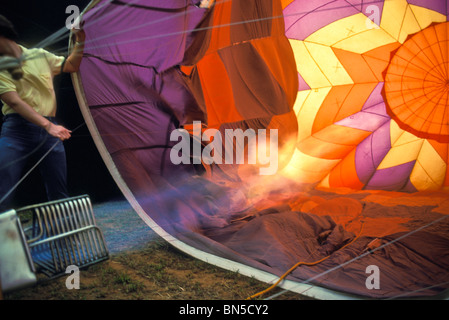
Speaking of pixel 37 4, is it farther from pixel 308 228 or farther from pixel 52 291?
pixel 308 228

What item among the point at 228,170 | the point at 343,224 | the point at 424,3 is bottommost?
the point at 343,224

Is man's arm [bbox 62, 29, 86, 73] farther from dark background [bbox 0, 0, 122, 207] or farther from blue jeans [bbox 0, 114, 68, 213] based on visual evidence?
blue jeans [bbox 0, 114, 68, 213]

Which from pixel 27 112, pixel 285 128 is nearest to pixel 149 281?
pixel 27 112

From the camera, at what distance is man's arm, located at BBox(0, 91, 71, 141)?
120 cm

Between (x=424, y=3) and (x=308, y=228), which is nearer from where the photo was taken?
(x=308, y=228)

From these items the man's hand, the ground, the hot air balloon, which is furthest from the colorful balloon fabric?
the man's hand

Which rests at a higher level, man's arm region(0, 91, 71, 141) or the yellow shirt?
the yellow shirt

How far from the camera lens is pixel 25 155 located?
1.30 meters

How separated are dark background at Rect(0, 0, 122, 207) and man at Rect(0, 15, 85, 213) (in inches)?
7.0

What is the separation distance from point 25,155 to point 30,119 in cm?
18

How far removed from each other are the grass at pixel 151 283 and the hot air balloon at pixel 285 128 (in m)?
0.09

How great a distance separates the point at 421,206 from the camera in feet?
7.59

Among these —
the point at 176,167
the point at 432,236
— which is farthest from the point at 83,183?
the point at 432,236

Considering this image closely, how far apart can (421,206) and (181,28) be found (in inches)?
88.9
